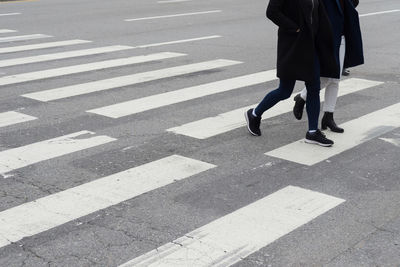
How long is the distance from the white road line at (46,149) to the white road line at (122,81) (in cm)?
188

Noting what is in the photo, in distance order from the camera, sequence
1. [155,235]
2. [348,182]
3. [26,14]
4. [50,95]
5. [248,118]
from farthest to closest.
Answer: [26,14], [50,95], [248,118], [348,182], [155,235]

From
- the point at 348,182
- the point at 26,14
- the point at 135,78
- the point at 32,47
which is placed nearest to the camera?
the point at 348,182

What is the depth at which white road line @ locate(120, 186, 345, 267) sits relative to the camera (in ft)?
12.9

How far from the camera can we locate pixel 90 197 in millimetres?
4945

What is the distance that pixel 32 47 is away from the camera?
12320 millimetres

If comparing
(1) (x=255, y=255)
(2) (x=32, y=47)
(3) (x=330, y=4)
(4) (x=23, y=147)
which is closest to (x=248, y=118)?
(3) (x=330, y=4)

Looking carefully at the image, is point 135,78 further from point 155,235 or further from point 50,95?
point 155,235

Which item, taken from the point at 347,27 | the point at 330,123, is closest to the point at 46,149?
the point at 330,123

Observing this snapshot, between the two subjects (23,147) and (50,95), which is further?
(50,95)

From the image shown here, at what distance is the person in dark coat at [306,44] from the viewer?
5816 mm

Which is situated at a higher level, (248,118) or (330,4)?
(330,4)

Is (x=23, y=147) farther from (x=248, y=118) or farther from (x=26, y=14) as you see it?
(x=26, y=14)

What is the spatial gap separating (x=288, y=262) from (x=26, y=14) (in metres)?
15.5

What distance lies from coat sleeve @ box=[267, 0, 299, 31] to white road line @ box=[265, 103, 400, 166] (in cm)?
116
